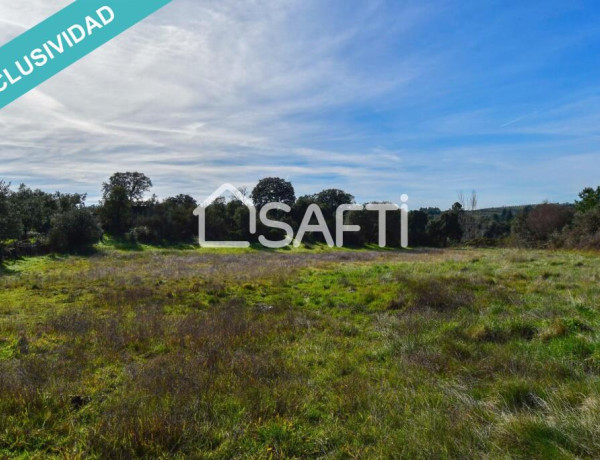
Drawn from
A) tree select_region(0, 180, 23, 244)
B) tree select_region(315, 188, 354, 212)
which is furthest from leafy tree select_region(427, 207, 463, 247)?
tree select_region(0, 180, 23, 244)

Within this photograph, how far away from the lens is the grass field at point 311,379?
3605mm

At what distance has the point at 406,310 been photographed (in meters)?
9.19

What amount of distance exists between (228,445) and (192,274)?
1553cm

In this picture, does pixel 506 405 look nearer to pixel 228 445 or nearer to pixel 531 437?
pixel 531 437

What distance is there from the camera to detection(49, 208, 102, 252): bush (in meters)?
32.8

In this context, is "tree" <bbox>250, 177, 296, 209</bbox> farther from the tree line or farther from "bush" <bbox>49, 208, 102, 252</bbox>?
"bush" <bbox>49, 208, 102, 252</bbox>

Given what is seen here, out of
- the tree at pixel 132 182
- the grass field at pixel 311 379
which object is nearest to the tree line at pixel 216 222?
the tree at pixel 132 182

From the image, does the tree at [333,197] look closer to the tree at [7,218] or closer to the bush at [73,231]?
the bush at [73,231]

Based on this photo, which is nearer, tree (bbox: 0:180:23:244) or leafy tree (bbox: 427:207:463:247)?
tree (bbox: 0:180:23:244)

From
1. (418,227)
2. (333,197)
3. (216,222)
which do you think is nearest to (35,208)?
(216,222)

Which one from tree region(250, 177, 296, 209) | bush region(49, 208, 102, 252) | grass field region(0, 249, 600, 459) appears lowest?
grass field region(0, 249, 600, 459)

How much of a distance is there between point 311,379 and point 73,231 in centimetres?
3646

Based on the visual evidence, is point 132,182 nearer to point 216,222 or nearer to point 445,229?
point 216,222

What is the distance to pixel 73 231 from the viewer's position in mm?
33656
